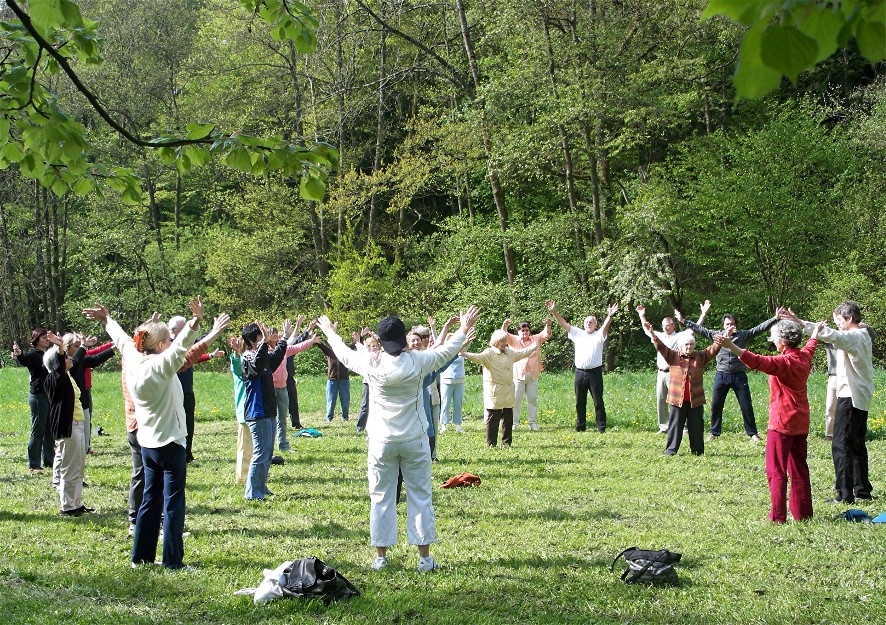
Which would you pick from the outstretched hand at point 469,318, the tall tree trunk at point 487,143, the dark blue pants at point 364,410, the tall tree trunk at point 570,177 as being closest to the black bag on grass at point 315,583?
the outstretched hand at point 469,318

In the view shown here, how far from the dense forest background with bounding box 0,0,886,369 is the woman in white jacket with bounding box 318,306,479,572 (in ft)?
62.4

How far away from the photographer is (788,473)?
825cm

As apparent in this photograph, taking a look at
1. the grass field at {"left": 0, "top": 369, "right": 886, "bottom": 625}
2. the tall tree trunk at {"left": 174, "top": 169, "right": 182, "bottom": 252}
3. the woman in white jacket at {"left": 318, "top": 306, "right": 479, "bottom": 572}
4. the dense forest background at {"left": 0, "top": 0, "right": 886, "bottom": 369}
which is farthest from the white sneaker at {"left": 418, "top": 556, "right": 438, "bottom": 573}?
the tall tree trunk at {"left": 174, "top": 169, "right": 182, "bottom": 252}

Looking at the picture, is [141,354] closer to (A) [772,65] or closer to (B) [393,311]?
(A) [772,65]

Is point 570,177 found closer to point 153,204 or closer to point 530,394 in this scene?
point 530,394

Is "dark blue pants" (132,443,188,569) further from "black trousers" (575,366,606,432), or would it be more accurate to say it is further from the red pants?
"black trousers" (575,366,606,432)

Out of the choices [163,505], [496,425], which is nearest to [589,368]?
[496,425]

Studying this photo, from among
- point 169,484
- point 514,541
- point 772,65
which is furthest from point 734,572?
point 772,65

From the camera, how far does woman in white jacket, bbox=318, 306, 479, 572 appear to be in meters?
6.85

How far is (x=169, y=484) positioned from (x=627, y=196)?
88.4 ft

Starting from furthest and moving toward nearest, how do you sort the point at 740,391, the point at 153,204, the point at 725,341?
the point at 153,204
the point at 740,391
the point at 725,341

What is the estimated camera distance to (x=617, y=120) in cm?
2792

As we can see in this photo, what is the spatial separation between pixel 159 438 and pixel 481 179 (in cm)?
3162

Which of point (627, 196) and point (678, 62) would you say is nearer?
point (678, 62)
